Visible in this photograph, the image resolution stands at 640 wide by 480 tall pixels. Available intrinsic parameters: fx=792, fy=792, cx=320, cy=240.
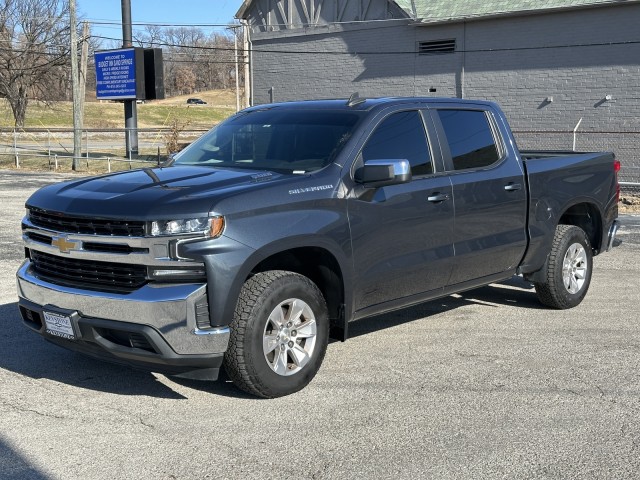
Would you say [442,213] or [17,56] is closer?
[442,213]

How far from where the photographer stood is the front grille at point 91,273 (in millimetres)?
4629

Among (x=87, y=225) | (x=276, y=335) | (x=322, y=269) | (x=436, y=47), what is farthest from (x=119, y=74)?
(x=276, y=335)

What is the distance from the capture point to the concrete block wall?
74.5 ft

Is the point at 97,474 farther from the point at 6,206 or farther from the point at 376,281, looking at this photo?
the point at 6,206

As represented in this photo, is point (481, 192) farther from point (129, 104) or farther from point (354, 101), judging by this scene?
point (129, 104)

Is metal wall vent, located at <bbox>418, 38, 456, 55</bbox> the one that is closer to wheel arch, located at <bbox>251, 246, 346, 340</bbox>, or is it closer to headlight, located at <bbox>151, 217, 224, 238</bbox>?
wheel arch, located at <bbox>251, 246, 346, 340</bbox>

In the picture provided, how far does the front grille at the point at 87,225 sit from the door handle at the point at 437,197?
2.30m

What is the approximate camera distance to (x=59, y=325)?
488cm

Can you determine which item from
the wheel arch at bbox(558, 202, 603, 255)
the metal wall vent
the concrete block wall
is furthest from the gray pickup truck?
the metal wall vent

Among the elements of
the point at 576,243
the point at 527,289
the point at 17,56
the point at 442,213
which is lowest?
the point at 527,289

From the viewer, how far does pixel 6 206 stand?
52.5 ft

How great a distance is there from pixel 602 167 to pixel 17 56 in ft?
189

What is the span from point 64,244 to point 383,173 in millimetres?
2089

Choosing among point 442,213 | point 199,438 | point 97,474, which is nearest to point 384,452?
point 199,438
